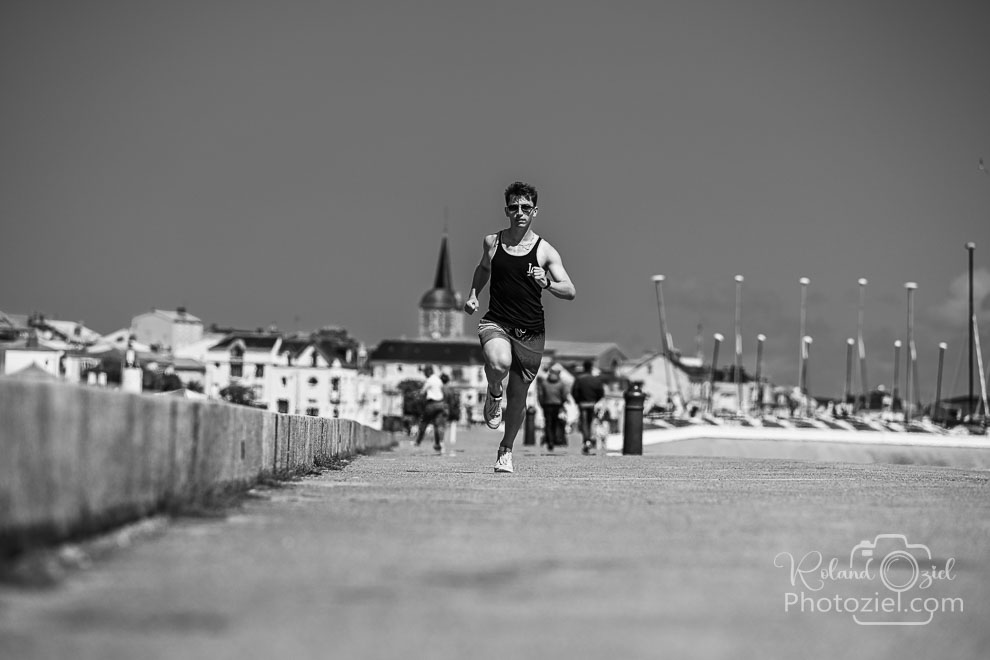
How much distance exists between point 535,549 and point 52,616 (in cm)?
209

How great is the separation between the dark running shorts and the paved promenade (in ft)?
14.9

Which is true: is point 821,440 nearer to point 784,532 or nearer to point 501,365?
point 501,365

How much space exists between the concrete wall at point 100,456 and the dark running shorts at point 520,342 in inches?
163

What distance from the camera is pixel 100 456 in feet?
17.3

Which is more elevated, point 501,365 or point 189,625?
point 501,365

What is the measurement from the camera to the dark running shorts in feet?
40.0

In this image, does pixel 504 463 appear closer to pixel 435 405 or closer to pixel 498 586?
pixel 498 586

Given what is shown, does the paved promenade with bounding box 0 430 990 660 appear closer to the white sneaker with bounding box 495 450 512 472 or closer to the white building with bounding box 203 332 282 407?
the white sneaker with bounding box 495 450 512 472

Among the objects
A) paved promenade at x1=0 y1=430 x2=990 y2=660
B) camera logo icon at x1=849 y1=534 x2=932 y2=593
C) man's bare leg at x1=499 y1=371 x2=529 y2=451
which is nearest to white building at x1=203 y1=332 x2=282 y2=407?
man's bare leg at x1=499 y1=371 x2=529 y2=451

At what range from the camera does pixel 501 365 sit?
1211 centimetres

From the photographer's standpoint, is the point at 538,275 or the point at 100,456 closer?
the point at 100,456

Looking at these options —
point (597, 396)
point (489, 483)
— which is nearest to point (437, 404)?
point (597, 396)

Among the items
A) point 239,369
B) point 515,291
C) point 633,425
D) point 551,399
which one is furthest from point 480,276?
point 239,369

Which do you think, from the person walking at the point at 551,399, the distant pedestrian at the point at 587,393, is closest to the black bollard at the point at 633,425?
the distant pedestrian at the point at 587,393
